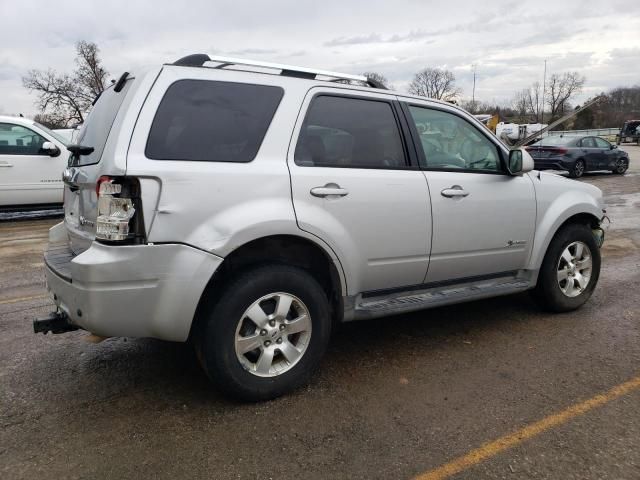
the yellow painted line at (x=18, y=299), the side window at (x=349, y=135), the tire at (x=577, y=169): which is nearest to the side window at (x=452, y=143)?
the side window at (x=349, y=135)

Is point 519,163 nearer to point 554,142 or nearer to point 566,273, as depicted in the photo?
point 566,273

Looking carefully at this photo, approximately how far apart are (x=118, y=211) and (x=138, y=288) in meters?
0.41

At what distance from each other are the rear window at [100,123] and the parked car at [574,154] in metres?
16.7

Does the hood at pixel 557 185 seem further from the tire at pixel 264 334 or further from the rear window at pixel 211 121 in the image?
the rear window at pixel 211 121

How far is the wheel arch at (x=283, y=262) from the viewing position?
118 inches

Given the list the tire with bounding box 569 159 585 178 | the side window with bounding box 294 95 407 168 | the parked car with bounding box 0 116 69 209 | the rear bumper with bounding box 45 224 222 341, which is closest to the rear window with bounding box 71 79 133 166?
the rear bumper with bounding box 45 224 222 341

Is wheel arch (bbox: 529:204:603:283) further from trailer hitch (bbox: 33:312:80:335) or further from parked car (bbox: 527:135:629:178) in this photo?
parked car (bbox: 527:135:629:178)

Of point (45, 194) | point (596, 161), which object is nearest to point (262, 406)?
point (45, 194)

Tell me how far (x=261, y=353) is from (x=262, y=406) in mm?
310

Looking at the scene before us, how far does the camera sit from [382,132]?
3.66 m

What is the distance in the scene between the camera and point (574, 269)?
15.3 ft

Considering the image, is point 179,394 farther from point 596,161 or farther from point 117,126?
point 596,161

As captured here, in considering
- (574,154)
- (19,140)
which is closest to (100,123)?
(19,140)

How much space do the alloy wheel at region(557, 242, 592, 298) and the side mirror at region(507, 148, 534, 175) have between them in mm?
904
